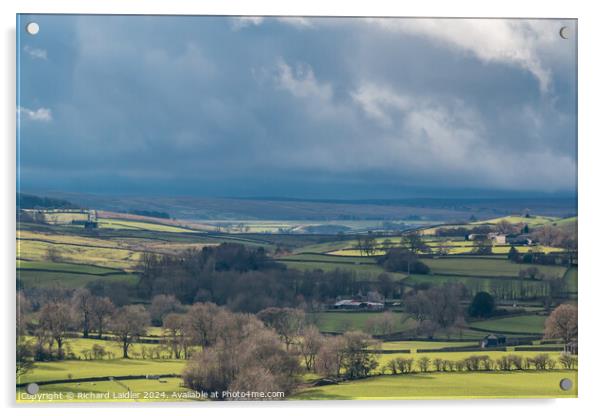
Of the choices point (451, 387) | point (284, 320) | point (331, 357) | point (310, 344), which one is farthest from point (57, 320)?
point (451, 387)

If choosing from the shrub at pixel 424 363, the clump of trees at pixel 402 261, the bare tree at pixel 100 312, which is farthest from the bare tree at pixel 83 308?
the shrub at pixel 424 363

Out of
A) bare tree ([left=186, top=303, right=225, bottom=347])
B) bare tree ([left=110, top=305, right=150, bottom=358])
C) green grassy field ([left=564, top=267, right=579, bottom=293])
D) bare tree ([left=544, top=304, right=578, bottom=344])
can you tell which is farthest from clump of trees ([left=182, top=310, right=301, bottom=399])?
green grassy field ([left=564, top=267, right=579, bottom=293])

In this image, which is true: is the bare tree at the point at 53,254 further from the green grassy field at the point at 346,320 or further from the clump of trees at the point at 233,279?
the green grassy field at the point at 346,320

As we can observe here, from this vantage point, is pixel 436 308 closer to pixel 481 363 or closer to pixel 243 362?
pixel 481 363

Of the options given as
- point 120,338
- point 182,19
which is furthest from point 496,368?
point 182,19

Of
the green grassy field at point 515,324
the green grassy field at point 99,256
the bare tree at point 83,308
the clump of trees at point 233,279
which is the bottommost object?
the green grassy field at point 515,324

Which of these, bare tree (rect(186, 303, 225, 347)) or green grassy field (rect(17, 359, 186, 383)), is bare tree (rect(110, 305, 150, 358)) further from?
bare tree (rect(186, 303, 225, 347))
